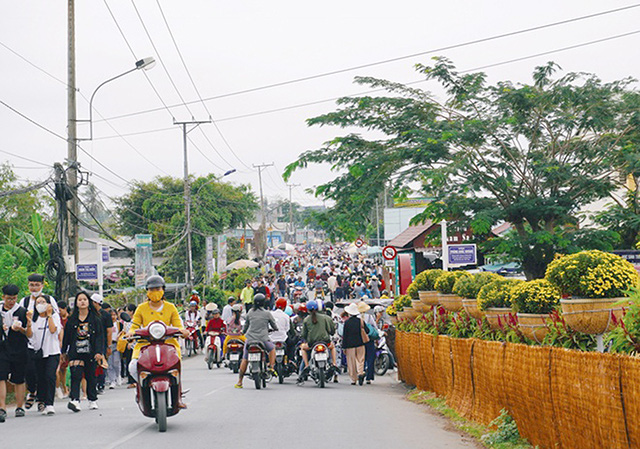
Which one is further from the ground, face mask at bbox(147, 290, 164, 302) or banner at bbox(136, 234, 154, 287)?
banner at bbox(136, 234, 154, 287)

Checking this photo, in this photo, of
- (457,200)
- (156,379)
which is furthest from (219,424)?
(457,200)

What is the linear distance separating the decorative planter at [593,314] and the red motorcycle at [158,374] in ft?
15.3

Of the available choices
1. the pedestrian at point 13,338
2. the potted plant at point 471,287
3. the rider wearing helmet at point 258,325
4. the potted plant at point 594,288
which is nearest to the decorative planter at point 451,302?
the potted plant at point 471,287

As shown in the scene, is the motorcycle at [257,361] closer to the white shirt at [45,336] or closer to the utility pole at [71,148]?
the white shirt at [45,336]

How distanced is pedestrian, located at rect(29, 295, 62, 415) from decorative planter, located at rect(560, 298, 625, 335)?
7.35 m

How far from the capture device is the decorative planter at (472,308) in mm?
12181

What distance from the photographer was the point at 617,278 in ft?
25.8

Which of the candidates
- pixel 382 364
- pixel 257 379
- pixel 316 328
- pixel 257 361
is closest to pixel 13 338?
pixel 257 361

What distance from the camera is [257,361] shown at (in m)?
15.3

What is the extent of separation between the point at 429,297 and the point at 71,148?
486 inches

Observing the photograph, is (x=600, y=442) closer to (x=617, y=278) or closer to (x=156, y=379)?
(x=617, y=278)

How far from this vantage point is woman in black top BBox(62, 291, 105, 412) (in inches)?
464

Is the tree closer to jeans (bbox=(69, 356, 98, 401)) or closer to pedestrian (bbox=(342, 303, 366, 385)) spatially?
pedestrian (bbox=(342, 303, 366, 385))

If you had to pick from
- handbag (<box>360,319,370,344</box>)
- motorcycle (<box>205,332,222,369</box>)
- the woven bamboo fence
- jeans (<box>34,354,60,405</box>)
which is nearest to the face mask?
jeans (<box>34,354,60,405</box>)
